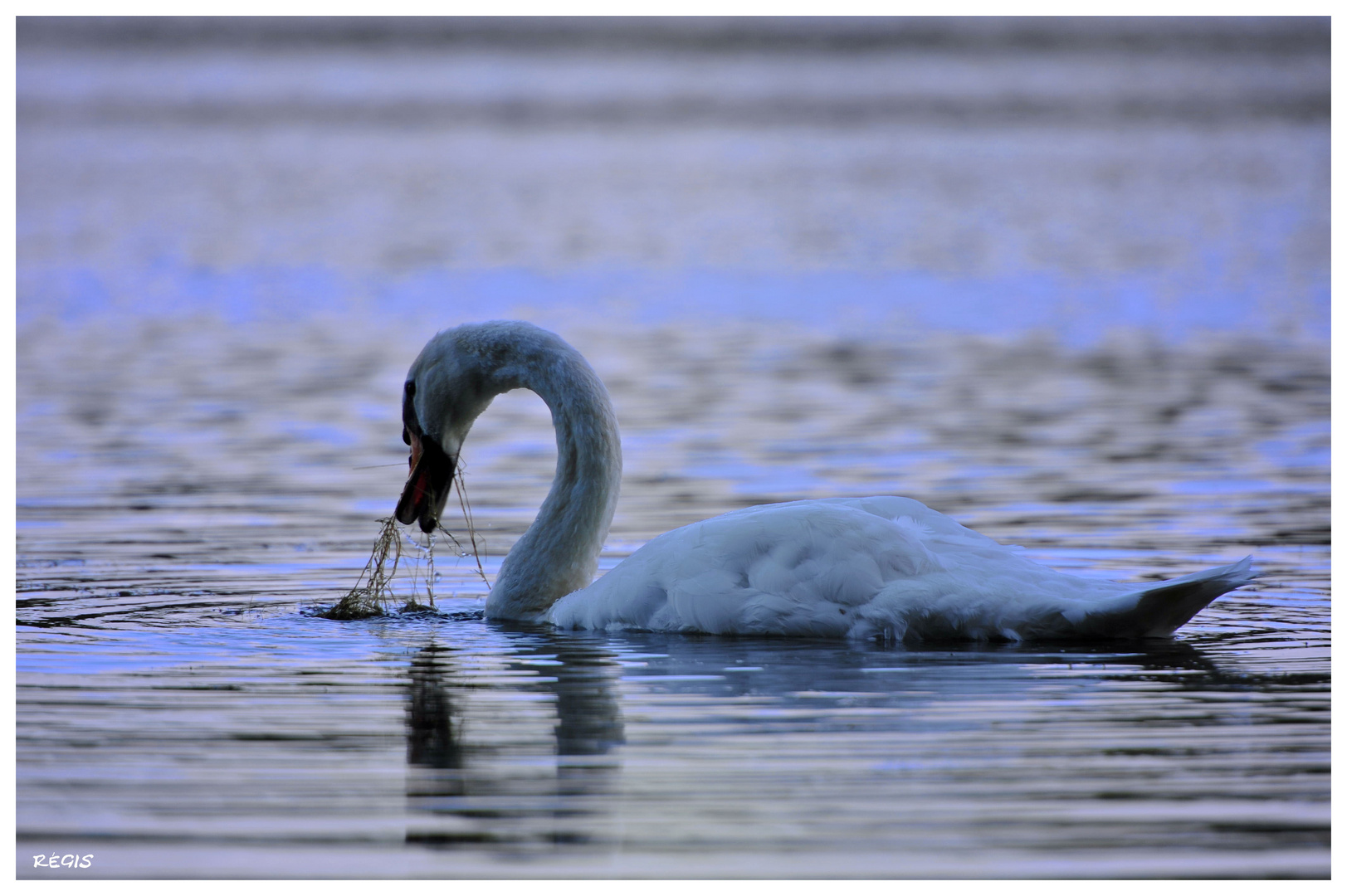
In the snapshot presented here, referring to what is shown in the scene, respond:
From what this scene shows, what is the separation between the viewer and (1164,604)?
277 inches

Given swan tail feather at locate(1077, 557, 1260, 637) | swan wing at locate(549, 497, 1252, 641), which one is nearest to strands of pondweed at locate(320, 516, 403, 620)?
swan wing at locate(549, 497, 1252, 641)

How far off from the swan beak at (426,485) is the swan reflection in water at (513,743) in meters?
1.10

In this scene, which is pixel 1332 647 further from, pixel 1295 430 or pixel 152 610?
pixel 1295 430

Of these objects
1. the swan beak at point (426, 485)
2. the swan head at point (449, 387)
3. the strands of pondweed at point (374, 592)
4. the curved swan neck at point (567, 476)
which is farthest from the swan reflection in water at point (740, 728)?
the swan head at point (449, 387)

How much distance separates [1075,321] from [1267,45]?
50.4 metres

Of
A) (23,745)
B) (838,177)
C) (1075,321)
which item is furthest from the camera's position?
(838,177)

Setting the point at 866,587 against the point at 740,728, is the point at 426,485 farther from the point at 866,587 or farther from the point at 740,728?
the point at 740,728

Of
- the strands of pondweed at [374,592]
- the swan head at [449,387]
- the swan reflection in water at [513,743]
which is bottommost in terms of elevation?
the swan reflection in water at [513,743]

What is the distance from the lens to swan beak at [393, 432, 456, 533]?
28.9 feet

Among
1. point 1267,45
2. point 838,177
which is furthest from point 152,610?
point 1267,45

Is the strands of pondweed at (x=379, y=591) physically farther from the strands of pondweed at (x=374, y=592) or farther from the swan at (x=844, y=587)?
the swan at (x=844, y=587)

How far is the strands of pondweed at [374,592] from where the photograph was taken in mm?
8305

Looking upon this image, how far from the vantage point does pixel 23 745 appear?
6016 mm

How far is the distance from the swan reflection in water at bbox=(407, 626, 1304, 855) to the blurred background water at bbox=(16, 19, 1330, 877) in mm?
23
